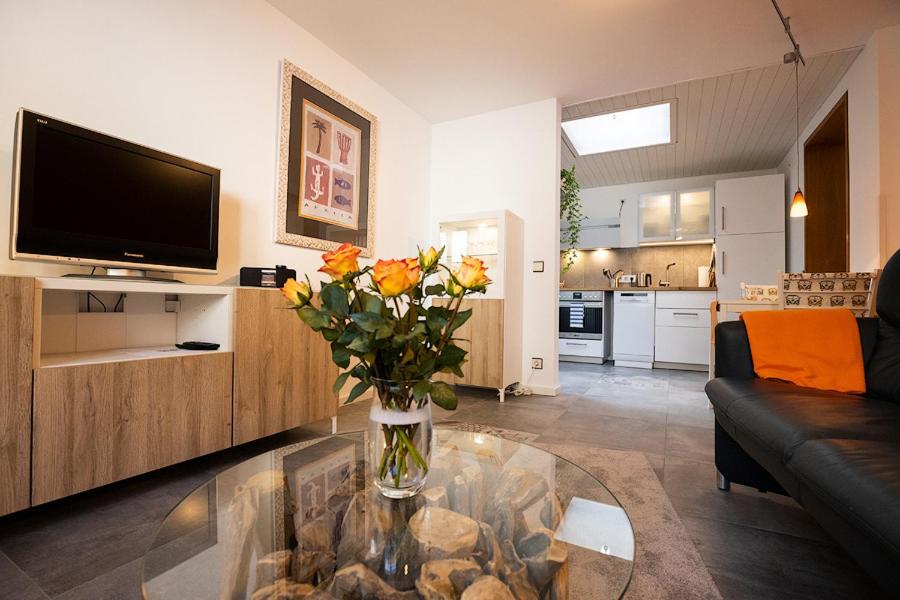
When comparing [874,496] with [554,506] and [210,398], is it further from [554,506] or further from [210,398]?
[210,398]

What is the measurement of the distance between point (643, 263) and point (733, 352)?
4.85 metres

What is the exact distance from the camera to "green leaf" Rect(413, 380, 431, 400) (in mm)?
752

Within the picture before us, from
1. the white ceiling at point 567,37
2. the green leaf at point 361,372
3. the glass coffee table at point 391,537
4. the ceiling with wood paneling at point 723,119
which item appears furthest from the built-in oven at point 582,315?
the green leaf at point 361,372

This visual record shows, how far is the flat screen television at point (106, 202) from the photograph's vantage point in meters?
1.45

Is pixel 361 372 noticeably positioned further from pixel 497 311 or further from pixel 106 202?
pixel 497 311

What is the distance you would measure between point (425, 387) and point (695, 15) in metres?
3.13

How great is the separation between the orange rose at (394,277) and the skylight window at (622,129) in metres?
4.11

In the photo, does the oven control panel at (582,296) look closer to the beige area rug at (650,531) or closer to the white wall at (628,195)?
the white wall at (628,195)

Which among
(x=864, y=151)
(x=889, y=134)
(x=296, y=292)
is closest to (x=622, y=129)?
(x=864, y=151)

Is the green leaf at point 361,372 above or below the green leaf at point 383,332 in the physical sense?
below

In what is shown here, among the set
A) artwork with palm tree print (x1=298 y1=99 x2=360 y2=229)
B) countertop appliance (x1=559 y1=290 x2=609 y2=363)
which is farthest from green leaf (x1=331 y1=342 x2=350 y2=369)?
countertop appliance (x1=559 y1=290 x2=609 y2=363)

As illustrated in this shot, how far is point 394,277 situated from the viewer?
0.68 meters

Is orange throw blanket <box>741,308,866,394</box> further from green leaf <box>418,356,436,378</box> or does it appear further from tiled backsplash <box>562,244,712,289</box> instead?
tiled backsplash <box>562,244,712,289</box>

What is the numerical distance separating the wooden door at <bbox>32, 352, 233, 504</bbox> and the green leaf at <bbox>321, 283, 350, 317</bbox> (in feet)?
4.14
